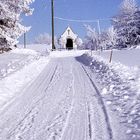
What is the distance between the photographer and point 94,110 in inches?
404

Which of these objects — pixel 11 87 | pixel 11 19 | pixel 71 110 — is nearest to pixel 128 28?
pixel 11 19

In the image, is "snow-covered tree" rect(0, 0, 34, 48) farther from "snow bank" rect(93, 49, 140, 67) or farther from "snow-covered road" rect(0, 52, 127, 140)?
"snow-covered road" rect(0, 52, 127, 140)

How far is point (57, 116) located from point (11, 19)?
23358mm

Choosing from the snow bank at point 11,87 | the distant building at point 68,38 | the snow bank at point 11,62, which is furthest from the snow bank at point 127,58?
the distant building at point 68,38

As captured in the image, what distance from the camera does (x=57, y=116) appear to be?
31.8ft

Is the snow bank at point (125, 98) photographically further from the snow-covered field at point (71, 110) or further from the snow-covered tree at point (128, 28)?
the snow-covered tree at point (128, 28)

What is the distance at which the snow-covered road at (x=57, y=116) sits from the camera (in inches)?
320

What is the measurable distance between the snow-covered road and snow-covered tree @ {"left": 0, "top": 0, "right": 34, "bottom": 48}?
17588 mm

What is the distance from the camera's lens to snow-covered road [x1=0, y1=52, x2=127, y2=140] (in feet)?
26.7

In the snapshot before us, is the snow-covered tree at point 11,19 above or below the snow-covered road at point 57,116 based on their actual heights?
above

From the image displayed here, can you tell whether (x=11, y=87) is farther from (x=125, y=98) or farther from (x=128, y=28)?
(x=128, y=28)

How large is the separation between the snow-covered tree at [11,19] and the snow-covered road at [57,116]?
57.7 feet

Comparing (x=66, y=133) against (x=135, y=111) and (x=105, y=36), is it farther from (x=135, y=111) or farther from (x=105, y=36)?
(x=105, y=36)

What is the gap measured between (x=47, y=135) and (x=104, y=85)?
6.79 meters
